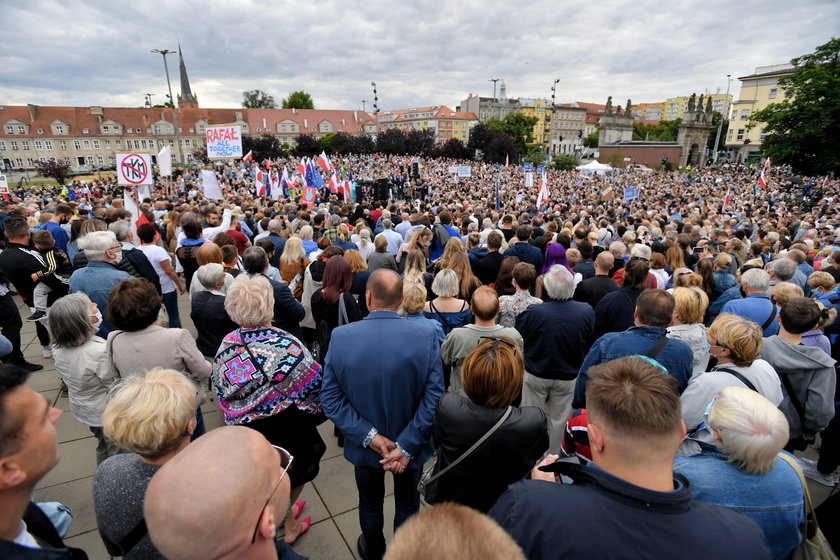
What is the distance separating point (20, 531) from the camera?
1252 millimetres

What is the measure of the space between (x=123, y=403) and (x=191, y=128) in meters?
90.7

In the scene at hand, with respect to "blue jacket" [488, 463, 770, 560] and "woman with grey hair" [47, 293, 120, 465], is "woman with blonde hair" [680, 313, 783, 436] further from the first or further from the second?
"woman with grey hair" [47, 293, 120, 465]

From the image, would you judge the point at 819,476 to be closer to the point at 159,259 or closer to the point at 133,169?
the point at 159,259

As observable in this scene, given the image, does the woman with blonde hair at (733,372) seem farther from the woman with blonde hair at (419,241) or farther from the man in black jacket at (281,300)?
the woman with blonde hair at (419,241)

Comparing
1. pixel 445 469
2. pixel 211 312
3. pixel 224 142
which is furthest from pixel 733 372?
pixel 224 142

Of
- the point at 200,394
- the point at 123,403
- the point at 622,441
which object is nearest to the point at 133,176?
the point at 200,394

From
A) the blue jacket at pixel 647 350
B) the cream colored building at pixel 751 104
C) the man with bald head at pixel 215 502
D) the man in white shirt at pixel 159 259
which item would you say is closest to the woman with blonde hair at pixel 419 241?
the man in white shirt at pixel 159 259

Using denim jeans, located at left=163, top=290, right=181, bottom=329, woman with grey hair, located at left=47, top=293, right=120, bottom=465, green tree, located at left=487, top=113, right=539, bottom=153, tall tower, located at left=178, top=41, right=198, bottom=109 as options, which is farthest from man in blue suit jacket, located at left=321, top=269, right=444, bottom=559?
tall tower, located at left=178, top=41, right=198, bottom=109

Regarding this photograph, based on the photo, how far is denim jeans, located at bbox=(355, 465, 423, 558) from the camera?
8.61 ft

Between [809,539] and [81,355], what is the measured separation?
14.2 ft

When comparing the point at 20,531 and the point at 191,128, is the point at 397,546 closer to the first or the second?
the point at 20,531

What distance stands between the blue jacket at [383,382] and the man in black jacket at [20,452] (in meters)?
1.37

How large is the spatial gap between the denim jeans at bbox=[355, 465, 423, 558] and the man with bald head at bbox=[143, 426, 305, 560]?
1466 mm

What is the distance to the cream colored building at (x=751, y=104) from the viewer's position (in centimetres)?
6344
